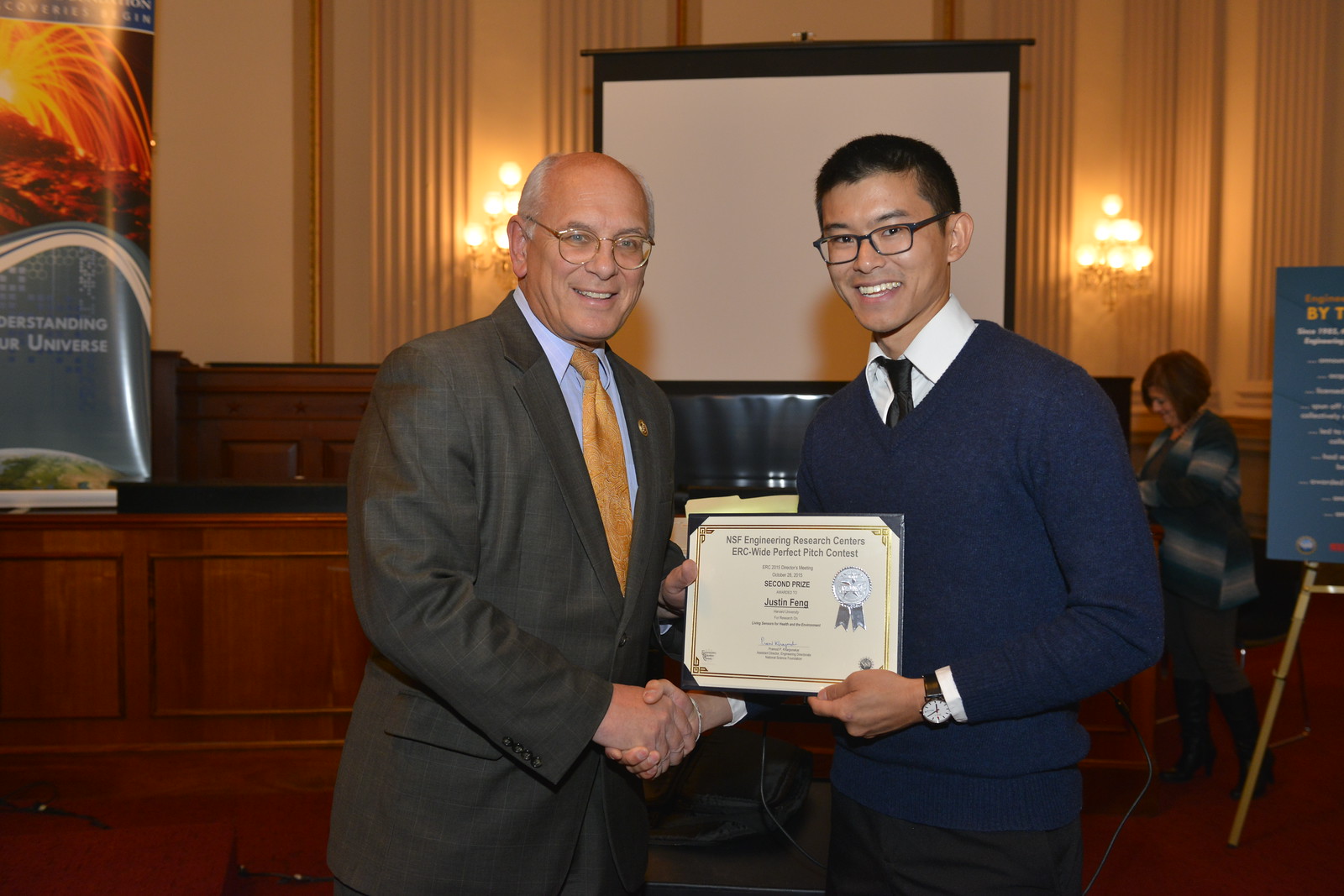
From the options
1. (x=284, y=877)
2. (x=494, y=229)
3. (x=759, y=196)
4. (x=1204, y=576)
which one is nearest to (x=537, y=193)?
(x=284, y=877)

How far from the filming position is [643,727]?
1.49 meters

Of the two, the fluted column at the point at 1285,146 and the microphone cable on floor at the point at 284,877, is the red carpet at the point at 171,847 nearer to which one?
the microphone cable on floor at the point at 284,877

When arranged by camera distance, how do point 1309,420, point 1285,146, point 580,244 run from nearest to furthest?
point 580,244 → point 1309,420 → point 1285,146

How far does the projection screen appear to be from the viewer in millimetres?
5141

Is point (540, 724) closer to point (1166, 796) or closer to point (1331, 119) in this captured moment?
point (1166, 796)

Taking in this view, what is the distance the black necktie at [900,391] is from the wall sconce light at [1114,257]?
7.23 metres

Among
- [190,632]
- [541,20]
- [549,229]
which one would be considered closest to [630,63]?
[541,20]

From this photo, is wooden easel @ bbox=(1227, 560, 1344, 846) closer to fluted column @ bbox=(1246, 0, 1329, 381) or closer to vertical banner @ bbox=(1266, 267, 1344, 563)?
vertical banner @ bbox=(1266, 267, 1344, 563)

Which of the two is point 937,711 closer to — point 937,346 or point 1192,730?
point 937,346

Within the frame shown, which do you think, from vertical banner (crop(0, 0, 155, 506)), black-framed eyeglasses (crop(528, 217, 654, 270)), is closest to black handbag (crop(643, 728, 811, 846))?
black-framed eyeglasses (crop(528, 217, 654, 270))

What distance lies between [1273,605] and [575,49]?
250 inches

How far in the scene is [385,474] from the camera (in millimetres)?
1445

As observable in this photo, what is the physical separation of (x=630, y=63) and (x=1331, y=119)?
569 cm

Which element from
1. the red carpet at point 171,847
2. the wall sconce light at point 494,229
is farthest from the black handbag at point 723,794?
the wall sconce light at point 494,229
